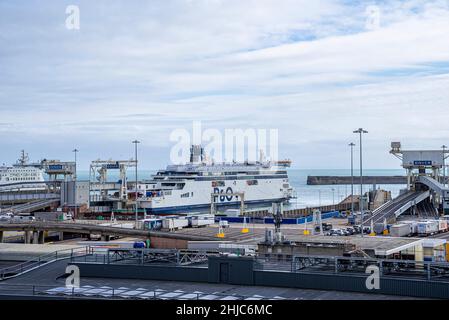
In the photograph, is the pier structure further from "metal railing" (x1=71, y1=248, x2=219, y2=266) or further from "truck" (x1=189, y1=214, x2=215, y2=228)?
"metal railing" (x1=71, y1=248, x2=219, y2=266)

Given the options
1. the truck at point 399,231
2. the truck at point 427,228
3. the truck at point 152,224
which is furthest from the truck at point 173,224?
the truck at point 427,228

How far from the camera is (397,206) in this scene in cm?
5284

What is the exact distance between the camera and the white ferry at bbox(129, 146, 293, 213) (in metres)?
75.7

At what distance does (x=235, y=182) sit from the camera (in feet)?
281

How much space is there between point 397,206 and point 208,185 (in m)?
33.4

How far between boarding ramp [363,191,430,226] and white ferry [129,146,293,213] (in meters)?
23.3

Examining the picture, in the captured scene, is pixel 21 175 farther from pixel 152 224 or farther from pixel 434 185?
pixel 434 185

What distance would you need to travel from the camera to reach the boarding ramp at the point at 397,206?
47.8 meters

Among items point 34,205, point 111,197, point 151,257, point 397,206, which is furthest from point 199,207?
point 151,257

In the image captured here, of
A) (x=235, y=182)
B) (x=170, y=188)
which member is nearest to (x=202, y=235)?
(x=170, y=188)

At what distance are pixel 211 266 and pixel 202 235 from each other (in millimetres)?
19319

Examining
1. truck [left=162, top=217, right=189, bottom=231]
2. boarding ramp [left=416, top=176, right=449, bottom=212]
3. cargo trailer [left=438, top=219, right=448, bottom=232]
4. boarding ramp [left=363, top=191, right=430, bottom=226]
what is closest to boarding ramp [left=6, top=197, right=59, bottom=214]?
truck [left=162, top=217, right=189, bottom=231]
